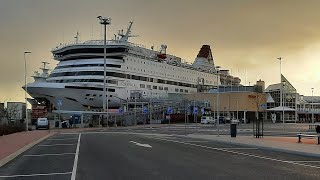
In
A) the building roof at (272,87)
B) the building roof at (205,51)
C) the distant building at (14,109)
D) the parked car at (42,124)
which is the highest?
the building roof at (205,51)

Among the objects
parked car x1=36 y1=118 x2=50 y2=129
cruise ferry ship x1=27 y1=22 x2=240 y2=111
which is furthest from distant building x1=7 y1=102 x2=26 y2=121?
parked car x1=36 y1=118 x2=50 y2=129

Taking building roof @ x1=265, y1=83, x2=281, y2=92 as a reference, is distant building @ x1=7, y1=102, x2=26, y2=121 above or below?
below

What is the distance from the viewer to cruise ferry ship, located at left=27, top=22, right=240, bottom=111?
79.7 m

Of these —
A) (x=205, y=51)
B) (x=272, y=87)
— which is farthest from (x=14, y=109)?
(x=272, y=87)

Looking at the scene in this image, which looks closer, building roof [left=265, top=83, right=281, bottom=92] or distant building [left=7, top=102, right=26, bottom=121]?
distant building [left=7, top=102, right=26, bottom=121]

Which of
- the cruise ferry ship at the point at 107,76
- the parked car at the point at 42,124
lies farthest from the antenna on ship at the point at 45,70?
the parked car at the point at 42,124

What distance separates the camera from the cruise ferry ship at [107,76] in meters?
79.7

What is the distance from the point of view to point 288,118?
10831cm

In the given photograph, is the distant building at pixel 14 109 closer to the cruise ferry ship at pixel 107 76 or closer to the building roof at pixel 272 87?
the cruise ferry ship at pixel 107 76

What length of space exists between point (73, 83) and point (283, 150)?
6385cm

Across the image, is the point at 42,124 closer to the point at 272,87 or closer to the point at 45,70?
the point at 45,70

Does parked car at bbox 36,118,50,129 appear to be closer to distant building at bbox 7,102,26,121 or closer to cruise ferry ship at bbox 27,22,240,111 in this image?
distant building at bbox 7,102,26,121

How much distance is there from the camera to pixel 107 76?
83.2 m

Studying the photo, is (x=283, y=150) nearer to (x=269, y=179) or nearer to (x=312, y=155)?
(x=312, y=155)
